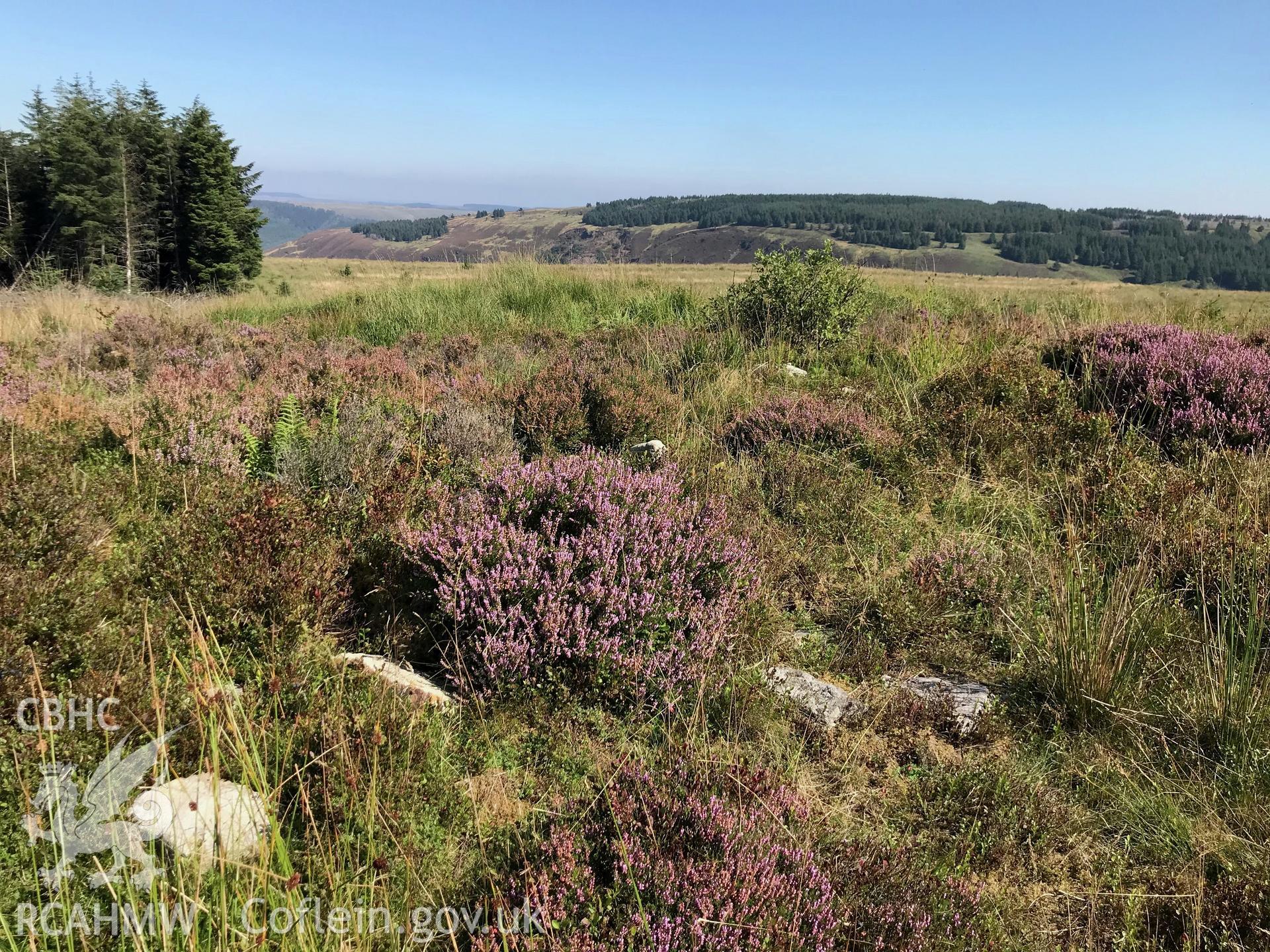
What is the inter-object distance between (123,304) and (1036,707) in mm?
16715

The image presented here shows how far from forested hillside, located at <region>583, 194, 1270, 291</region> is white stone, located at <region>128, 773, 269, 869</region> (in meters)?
143

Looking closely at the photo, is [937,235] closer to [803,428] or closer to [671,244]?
[671,244]

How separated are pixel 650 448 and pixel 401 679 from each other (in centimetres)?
296

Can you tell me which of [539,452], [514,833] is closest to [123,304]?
[539,452]

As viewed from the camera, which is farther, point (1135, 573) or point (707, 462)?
point (707, 462)

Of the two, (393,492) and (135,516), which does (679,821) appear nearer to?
(393,492)

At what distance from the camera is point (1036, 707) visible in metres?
2.99

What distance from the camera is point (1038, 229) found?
150m

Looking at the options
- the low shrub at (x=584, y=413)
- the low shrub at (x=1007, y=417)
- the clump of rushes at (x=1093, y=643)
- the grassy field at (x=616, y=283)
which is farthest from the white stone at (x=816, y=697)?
the grassy field at (x=616, y=283)

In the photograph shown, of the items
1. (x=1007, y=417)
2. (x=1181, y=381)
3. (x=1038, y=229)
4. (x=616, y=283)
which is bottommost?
(x=1007, y=417)

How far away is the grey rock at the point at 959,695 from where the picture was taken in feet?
9.46

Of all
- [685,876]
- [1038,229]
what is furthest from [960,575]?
[1038,229]

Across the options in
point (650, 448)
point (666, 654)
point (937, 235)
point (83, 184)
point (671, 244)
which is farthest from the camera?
point (671, 244)

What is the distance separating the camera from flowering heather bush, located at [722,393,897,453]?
5559 millimetres
